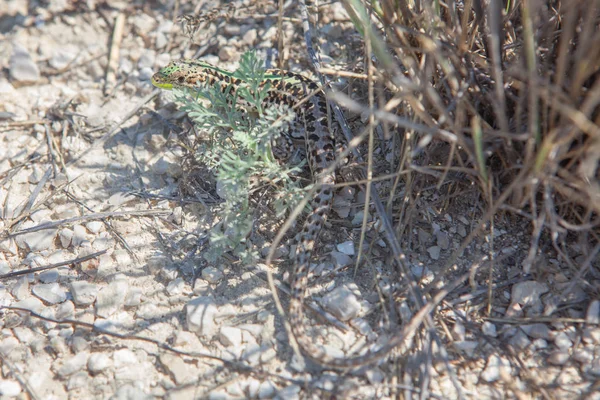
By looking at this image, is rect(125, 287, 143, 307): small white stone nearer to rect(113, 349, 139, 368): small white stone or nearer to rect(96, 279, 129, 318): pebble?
rect(96, 279, 129, 318): pebble

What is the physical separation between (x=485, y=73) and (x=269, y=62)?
1780 mm

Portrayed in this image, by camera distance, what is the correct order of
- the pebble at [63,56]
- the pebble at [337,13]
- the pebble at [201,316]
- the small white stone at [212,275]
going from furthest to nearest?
the pebble at [63,56] → the pebble at [337,13] → the small white stone at [212,275] → the pebble at [201,316]

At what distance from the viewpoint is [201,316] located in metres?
2.42

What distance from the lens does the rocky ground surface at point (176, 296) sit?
2.22m

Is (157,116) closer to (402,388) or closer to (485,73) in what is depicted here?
(485,73)

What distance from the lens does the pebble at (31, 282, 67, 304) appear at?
102 inches

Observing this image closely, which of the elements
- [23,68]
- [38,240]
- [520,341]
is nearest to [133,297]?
[38,240]

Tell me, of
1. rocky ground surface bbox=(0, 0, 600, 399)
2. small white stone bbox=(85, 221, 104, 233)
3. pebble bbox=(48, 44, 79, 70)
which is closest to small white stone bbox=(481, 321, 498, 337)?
rocky ground surface bbox=(0, 0, 600, 399)

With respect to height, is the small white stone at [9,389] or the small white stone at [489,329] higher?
the small white stone at [9,389]

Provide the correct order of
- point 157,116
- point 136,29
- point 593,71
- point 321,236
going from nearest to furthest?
point 593,71
point 321,236
point 157,116
point 136,29

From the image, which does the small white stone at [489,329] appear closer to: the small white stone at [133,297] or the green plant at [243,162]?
the green plant at [243,162]

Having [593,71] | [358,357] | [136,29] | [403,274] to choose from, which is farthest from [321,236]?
[136,29]

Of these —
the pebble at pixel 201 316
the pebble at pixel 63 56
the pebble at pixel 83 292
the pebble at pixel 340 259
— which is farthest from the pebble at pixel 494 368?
the pebble at pixel 63 56

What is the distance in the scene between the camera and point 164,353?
2.33 metres
